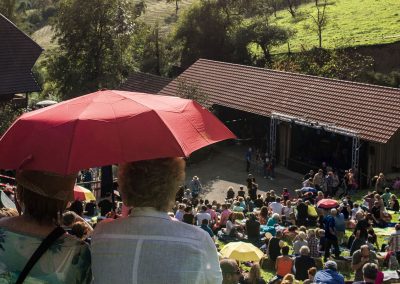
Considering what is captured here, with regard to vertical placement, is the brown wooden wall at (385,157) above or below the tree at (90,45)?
below

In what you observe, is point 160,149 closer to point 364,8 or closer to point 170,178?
point 170,178

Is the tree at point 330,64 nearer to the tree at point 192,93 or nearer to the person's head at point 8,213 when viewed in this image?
the tree at point 192,93

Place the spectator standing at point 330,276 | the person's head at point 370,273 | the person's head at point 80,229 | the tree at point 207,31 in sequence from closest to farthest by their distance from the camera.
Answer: the person's head at point 80,229 → the person's head at point 370,273 → the spectator standing at point 330,276 → the tree at point 207,31

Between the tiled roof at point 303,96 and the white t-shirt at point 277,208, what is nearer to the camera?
the white t-shirt at point 277,208

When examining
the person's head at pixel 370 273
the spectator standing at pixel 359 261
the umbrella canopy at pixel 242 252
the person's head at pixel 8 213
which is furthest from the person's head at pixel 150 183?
the umbrella canopy at pixel 242 252

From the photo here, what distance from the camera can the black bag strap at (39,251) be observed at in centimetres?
285

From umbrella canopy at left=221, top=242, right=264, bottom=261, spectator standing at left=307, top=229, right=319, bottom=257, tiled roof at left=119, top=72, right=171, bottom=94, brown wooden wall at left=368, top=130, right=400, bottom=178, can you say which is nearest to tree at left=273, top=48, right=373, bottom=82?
tiled roof at left=119, top=72, right=171, bottom=94

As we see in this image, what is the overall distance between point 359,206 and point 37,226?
17.4 meters

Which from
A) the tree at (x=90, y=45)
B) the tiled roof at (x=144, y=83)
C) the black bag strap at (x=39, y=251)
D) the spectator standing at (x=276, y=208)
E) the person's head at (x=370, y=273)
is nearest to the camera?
the black bag strap at (x=39, y=251)

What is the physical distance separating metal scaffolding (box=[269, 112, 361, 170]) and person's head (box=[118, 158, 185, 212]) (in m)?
23.2

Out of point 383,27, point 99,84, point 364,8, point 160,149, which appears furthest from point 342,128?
point 364,8

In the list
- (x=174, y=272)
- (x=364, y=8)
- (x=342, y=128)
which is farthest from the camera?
(x=364, y=8)

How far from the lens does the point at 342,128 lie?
2661 cm

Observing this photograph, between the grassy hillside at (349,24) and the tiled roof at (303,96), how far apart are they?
44.7ft
